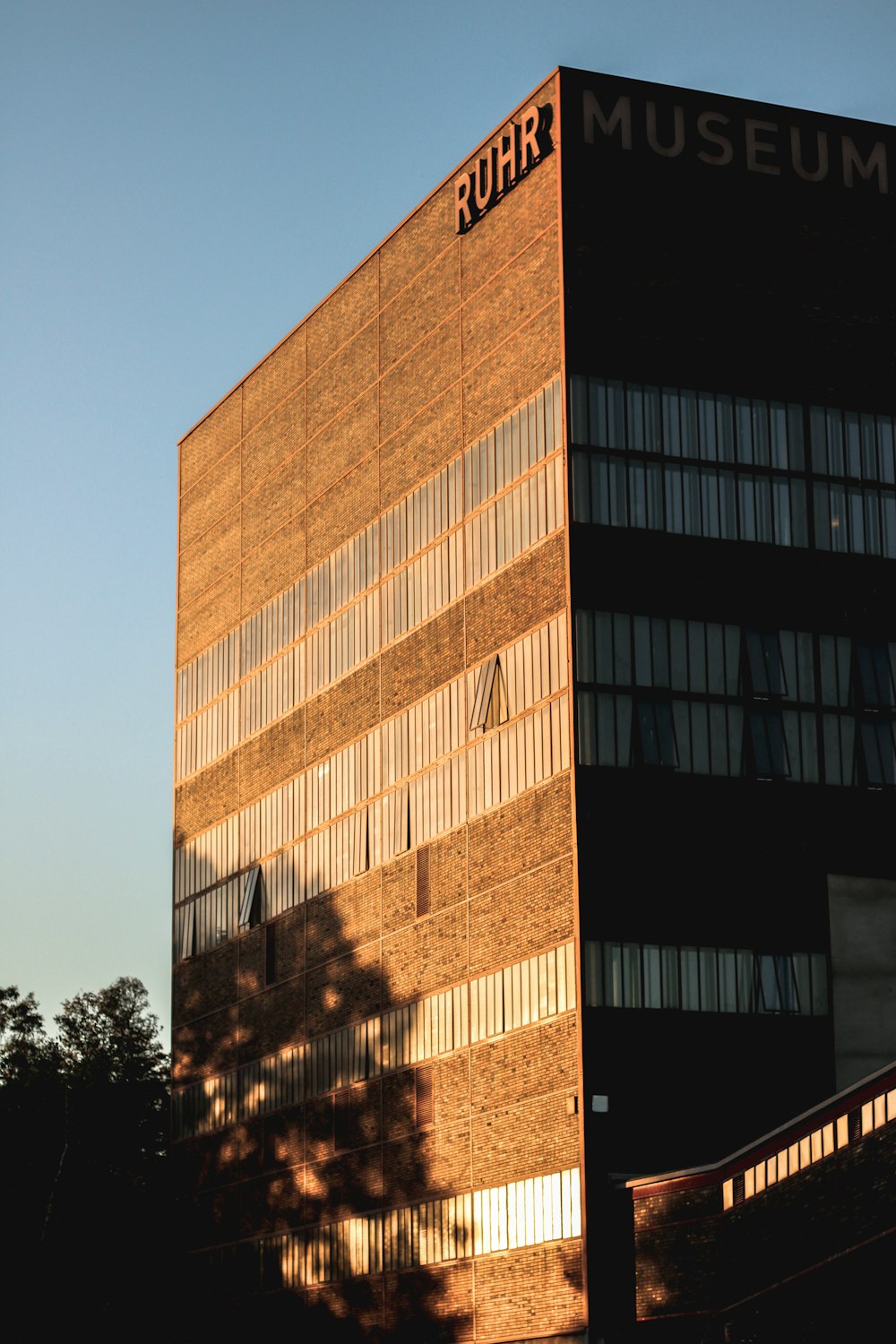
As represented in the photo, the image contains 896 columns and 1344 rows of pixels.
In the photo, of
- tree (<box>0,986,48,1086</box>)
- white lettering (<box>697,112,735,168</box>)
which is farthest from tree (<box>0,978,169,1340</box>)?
white lettering (<box>697,112,735,168</box>)

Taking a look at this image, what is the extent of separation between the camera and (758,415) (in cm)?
7100

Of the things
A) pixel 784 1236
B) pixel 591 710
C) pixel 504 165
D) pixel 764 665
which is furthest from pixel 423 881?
pixel 784 1236

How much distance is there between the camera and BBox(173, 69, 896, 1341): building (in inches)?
2576

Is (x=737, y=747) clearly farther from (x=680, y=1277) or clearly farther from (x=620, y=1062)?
(x=680, y=1277)

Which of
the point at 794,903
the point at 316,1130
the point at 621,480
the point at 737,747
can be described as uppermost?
the point at 621,480

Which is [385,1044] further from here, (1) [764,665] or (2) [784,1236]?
(2) [784,1236]

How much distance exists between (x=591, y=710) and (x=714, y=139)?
19.6 m

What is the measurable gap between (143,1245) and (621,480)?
136 feet

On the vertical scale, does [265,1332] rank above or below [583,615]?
below

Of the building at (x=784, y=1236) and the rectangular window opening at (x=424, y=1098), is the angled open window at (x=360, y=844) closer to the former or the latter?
the rectangular window opening at (x=424, y=1098)

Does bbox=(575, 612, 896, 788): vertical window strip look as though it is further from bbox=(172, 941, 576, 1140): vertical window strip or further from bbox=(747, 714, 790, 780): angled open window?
bbox=(172, 941, 576, 1140): vertical window strip

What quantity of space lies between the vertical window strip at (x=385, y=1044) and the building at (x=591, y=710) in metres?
0.20

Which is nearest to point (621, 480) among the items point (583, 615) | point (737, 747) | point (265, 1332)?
point (583, 615)

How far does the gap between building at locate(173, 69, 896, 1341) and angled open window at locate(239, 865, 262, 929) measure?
5.46 m
